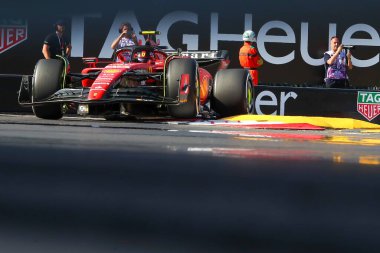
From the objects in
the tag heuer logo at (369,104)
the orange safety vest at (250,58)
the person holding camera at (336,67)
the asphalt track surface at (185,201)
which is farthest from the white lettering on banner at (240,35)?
the asphalt track surface at (185,201)

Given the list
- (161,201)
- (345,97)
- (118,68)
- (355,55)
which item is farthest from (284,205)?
(355,55)

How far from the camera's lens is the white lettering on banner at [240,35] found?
1183 cm

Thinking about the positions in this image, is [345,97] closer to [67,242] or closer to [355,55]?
[355,55]

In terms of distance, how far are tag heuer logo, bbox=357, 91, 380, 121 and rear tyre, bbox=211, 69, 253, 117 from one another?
7.69ft

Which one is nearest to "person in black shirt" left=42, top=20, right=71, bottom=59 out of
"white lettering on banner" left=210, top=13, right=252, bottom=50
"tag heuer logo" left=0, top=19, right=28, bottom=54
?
"tag heuer logo" left=0, top=19, right=28, bottom=54

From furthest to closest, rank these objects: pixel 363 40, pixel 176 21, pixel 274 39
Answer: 1. pixel 176 21
2. pixel 274 39
3. pixel 363 40

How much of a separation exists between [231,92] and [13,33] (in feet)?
16.5

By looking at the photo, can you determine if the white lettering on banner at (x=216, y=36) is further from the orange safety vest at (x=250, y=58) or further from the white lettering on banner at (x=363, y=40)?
the white lettering on banner at (x=363, y=40)

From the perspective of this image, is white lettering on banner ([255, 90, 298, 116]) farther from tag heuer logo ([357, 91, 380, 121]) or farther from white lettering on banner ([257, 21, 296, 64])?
tag heuer logo ([357, 91, 380, 121])

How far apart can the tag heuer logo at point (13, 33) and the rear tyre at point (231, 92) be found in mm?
4694

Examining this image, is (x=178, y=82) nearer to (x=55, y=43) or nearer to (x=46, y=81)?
(x=46, y=81)

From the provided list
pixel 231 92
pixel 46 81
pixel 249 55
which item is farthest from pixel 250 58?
pixel 46 81

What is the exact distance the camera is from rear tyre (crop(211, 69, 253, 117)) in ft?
28.4

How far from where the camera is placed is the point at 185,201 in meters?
2.60
